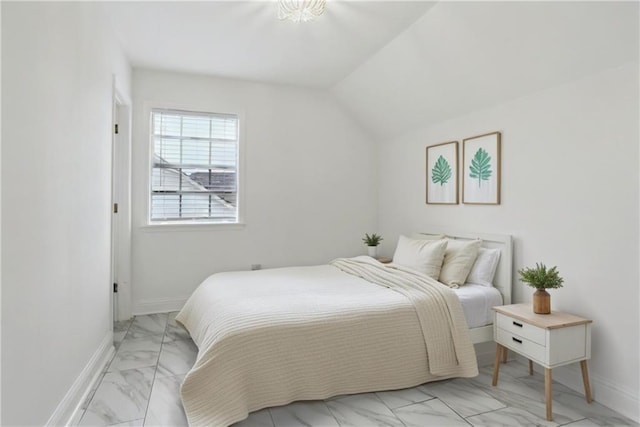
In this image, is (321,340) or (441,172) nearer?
(321,340)

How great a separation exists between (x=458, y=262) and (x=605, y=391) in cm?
119

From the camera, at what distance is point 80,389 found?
6.99 ft

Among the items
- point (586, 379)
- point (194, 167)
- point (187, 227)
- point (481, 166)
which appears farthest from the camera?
point (194, 167)

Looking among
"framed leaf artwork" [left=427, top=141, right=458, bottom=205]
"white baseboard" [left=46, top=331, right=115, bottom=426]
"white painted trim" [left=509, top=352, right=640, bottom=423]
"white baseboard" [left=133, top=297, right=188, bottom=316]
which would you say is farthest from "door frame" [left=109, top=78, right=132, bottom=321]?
"white painted trim" [left=509, top=352, right=640, bottom=423]

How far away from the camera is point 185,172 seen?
13.5 feet

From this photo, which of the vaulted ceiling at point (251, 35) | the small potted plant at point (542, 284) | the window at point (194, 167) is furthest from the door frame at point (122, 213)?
the small potted plant at point (542, 284)

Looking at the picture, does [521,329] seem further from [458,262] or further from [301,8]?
[301,8]

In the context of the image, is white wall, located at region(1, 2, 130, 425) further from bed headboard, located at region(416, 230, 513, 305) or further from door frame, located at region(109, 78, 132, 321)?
bed headboard, located at region(416, 230, 513, 305)

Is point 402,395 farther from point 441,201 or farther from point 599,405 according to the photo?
point 441,201

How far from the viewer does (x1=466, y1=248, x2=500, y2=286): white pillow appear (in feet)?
9.62

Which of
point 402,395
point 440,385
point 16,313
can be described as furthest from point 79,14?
point 440,385

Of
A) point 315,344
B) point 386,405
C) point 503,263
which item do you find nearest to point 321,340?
point 315,344

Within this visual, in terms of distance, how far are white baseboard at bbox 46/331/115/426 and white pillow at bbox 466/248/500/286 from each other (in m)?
2.80

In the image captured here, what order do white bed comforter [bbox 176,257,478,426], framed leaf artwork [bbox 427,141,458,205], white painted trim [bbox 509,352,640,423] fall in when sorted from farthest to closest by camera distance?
framed leaf artwork [bbox 427,141,458,205] → white painted trim [bbox 509,352,640,423] → white bed comforter [bbox 176,257,478,426]
